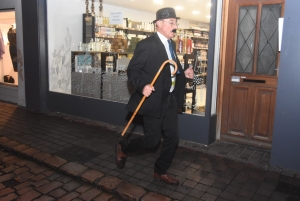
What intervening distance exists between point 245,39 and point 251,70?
0.51 metres

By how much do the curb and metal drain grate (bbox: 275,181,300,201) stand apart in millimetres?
1371

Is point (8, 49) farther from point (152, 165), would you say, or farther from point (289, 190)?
point (289, 190)

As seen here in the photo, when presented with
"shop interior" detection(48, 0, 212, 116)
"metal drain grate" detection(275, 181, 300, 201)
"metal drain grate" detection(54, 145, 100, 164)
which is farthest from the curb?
"shop interior" detection(48, 0, 212, 116)

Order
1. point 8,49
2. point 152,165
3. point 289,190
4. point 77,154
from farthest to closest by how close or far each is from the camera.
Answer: point 8,49 < point 77,154 < point 152,165 < point 289,190

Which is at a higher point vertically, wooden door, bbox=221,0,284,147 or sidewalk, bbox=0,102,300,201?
wooden door, bbox=221,0,284,147

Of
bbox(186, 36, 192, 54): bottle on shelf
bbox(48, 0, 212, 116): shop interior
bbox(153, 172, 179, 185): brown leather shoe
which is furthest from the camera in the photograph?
bbox(48, 0, 212, 116): shop interior

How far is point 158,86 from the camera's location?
11.2ft

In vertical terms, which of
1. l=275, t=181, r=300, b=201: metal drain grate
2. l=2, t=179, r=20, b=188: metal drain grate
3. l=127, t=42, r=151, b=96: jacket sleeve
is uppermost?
l=127, t=42, r=151, b=96: jacket sleeve

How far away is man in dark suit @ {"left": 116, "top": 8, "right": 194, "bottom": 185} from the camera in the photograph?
342cm

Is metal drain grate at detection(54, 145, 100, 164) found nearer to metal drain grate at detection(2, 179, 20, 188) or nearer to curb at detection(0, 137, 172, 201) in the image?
curb at detection(0, 137, 172, 201)

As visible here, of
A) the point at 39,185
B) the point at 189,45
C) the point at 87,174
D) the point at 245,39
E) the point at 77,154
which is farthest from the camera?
the point at 189,45

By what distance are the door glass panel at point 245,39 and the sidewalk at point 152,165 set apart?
134 cm

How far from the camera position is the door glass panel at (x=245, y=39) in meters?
4.74

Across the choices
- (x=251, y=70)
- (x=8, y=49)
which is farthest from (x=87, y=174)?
(x=8, y=49)
